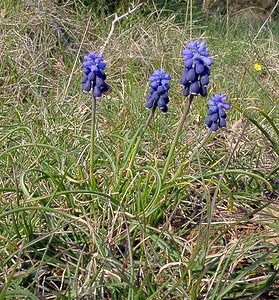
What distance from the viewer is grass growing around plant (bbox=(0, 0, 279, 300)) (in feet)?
6.36

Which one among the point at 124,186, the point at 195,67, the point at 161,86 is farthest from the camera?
the point at 124,186

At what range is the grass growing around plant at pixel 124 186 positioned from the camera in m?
1.94

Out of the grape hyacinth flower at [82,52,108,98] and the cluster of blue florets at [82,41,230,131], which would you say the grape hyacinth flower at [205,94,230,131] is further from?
the grape hyacinth flower at [82,52,108,98]

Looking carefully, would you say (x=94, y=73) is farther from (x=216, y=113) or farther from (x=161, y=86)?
(x=216, y=113)

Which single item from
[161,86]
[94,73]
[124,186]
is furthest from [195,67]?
[124,186]

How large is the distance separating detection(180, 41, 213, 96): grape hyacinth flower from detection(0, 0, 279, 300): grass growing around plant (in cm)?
21

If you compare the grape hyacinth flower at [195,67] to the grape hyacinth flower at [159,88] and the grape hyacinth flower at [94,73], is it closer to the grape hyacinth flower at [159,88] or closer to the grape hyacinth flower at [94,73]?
the grape hyacinth flower at [159,88]

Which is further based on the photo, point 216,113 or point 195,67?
point 216,113

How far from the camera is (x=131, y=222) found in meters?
2.21

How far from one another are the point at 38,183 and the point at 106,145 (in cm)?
39

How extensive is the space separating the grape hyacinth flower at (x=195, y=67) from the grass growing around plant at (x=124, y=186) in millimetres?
210

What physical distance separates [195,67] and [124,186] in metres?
0.54

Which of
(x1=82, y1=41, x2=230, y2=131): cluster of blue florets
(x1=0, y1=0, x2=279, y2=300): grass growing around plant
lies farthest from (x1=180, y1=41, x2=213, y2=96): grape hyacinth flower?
(x1=0, y1=0, x2=279, y2=300): grass growing around plant

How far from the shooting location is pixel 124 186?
90.9 inches
